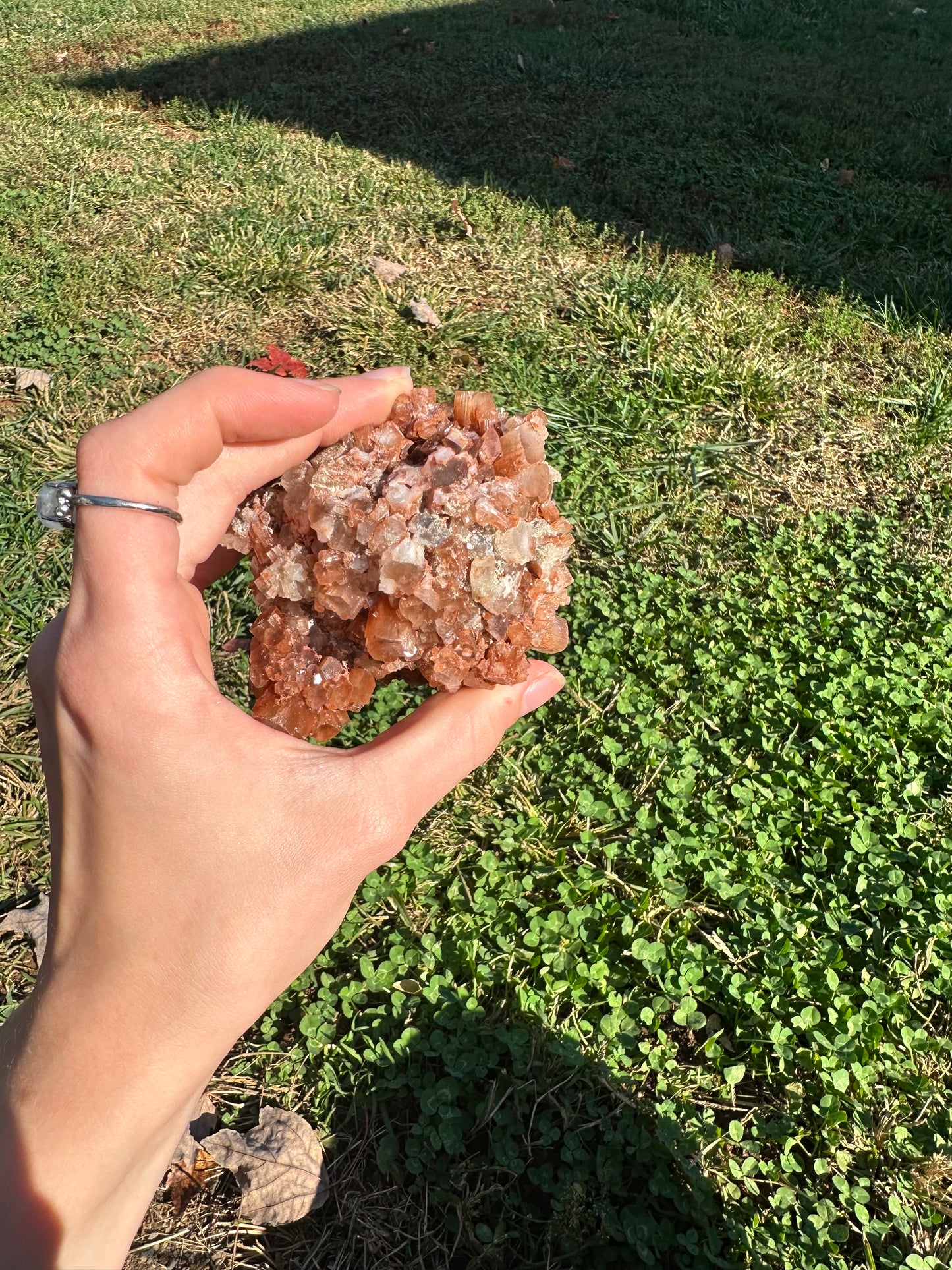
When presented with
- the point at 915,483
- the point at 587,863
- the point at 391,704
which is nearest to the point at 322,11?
the point at 915,483

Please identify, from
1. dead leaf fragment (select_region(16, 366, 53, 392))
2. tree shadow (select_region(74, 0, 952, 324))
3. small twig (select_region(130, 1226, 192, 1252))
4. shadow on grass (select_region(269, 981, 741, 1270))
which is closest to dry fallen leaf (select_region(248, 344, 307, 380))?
dead leaf fragment (select_region(16, 366, 53, 392))

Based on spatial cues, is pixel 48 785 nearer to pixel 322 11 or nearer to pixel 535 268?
pixel 535 268

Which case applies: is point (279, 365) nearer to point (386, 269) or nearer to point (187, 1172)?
point (386, 269)

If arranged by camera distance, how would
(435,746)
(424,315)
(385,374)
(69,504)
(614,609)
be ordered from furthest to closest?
(424,315), (614,609), (385,374), (435,746), (69,504)

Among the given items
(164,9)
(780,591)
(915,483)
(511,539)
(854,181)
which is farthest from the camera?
(164,9)

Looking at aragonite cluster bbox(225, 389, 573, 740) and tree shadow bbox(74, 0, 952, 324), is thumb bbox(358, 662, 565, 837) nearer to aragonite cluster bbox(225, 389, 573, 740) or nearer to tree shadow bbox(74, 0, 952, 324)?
aragonite cluster bbox(225, 389, 573, 740)

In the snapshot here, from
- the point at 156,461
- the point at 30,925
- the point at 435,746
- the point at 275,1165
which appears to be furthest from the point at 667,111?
the point at 275,1165

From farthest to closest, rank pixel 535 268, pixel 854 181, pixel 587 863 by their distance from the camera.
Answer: pixel 854 181 < pixel 535 268 < pixel 587 863
